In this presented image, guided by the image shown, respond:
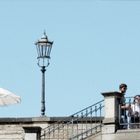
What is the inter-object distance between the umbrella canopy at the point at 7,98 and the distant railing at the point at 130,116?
122 inches

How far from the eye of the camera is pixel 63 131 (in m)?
27.2

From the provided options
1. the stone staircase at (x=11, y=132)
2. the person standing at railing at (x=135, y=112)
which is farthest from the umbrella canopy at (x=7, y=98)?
the stone staircase at (x=11, y=132)

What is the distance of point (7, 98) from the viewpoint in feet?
75.3

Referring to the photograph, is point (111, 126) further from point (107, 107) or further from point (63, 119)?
point (63, 119)

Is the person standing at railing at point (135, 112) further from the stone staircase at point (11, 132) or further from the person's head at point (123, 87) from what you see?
the stone staircase at point (11, 132)

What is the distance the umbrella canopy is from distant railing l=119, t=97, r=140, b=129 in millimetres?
3102

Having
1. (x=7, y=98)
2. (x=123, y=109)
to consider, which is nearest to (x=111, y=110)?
(x=123, y=109)

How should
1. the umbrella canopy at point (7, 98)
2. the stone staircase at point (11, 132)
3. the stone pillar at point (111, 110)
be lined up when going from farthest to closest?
the stone staircase at point (11, 132), the stone pillar at point (111, 110), the umbrella canopy at point (7, 98)

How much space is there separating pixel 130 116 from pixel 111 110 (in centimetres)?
60

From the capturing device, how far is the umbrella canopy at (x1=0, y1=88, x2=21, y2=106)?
896 inches

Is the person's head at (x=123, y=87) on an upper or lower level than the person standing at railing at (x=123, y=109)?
upper

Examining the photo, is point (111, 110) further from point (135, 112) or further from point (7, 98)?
point (7, 98)

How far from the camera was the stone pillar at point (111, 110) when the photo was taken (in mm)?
23609

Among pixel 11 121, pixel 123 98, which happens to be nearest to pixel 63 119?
pixel 11 121
